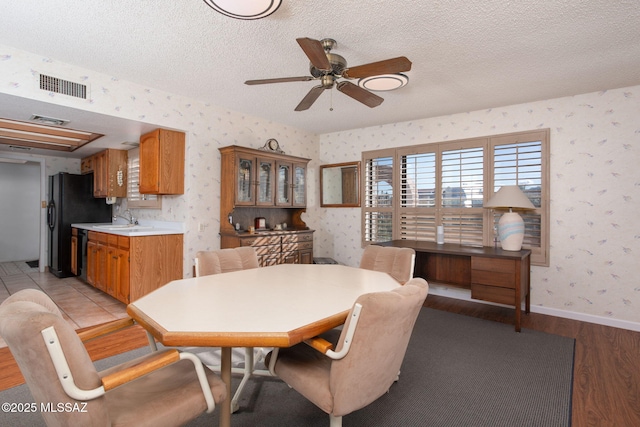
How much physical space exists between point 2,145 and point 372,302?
629 cm

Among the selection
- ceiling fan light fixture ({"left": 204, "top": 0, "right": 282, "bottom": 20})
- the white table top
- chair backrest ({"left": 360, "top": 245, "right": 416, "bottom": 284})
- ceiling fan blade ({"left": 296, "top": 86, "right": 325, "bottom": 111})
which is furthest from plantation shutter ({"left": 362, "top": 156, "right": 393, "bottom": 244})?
ceiling fan light fixture ({"left": 204, "top": 0, "right": 282, "bottom": 20})

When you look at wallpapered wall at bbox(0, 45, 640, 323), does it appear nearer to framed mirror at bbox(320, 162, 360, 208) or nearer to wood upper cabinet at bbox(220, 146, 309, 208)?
wood upper cabinet at bbox(220, 146, 309, 208)

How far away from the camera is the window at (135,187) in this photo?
4.62 m

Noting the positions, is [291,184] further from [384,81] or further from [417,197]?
[384,81]

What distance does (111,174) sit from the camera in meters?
4.93

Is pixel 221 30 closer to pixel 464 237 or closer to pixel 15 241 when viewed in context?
pixel 464 237

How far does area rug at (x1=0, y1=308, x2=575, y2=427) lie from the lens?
5.84ft

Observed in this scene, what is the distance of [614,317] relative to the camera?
326 centimetres

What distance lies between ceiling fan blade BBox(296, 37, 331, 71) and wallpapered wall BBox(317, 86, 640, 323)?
112 inches

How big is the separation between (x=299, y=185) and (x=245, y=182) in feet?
3.18

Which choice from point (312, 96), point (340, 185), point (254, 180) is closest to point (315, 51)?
point (312, 96)

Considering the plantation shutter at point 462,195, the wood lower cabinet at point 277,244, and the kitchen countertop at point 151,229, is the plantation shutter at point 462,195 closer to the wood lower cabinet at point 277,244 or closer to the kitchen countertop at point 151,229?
the wood lower cabinet at point 277,244

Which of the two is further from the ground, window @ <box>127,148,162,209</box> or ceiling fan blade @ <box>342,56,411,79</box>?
ceiling fan blade @ <box>342,56,411,79</box>

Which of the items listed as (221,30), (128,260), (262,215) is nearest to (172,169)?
(128,260)
